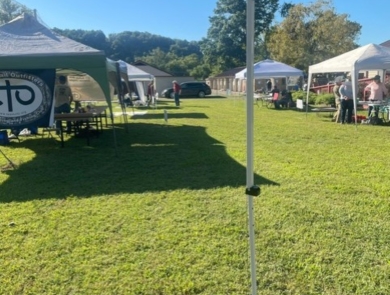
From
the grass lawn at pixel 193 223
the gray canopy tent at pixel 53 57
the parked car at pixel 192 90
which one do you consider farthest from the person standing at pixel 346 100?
the parked car at pixel 192 90

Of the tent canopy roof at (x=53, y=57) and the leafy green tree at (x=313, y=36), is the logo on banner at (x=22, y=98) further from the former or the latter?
the leafy green tree at (x=313, y=36)

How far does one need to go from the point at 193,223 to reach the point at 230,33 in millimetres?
62164

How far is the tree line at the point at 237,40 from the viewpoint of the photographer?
40562 millimetres

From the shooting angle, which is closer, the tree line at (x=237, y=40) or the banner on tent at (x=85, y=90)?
the banner on tent at (x=85, y=90)

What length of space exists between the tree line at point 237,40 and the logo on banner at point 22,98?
2.81 metres

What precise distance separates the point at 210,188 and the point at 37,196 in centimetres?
238

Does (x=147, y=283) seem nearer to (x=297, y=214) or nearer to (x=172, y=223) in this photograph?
(x=172, y=223)

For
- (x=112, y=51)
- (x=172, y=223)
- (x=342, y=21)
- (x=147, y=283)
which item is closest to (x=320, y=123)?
(x=172, y=223)

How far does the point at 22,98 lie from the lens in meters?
6.52

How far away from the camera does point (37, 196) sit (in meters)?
4.82

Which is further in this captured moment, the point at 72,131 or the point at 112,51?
the point at 112,51

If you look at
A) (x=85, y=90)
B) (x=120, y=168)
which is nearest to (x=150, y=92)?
(x=85, y=90)

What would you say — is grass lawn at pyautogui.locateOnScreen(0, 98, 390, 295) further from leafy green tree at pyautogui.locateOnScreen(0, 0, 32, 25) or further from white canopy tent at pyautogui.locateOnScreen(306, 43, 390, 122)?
leafy green tree at pyautogui.locateOnScreen(0, 0, 32, 25)

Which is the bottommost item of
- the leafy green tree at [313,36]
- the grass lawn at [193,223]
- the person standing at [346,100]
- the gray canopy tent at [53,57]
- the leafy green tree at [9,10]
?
the grass lawn at [193,223]
